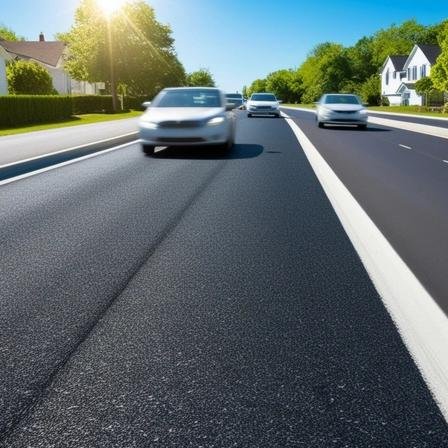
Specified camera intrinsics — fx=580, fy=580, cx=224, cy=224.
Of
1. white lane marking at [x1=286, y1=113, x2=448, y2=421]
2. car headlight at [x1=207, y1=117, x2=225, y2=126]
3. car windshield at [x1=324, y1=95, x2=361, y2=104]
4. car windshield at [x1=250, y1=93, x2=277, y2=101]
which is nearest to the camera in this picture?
white lane marking at [x1=286, y1=113, x2=448, y2=421]

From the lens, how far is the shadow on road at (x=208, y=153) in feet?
43.9

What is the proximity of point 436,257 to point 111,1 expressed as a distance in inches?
2387

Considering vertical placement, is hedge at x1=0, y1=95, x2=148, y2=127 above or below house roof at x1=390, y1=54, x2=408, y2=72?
below

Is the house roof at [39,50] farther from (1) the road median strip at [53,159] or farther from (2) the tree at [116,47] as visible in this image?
(1) the road median strip at [53,159]

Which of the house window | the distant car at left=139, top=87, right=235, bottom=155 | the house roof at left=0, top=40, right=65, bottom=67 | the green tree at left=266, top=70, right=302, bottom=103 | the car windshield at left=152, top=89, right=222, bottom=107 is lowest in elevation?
the green tree at left=266, top=70, right=302, bottom=103

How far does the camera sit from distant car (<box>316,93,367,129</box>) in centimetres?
2406

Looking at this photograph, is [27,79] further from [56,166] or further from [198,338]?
[198,338]

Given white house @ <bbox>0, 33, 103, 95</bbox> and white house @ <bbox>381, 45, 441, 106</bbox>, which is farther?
white house @ <bbox>381, 45, 441, 106</bbox>

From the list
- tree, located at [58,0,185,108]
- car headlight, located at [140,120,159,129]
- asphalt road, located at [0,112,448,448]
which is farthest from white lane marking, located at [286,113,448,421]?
tree, located at [58,0,185,108]

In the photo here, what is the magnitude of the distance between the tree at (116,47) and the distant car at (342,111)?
3142cm

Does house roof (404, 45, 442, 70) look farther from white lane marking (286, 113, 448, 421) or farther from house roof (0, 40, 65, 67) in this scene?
white lane marking (286, 113, 448, 421)

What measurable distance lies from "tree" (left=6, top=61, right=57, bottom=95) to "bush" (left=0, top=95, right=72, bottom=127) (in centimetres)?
1425

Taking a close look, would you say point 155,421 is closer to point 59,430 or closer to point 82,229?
point 59,430

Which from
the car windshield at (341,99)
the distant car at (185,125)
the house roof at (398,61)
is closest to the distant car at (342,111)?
the car windshield at (341,99)
